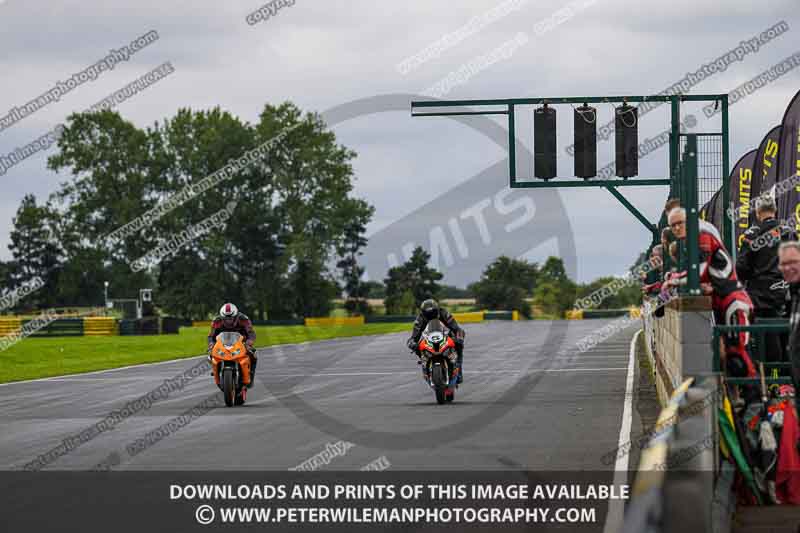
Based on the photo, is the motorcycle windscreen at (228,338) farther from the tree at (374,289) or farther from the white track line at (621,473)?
the tree at (374,289)

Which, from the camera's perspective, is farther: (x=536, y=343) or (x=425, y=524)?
(x=536, y=343)

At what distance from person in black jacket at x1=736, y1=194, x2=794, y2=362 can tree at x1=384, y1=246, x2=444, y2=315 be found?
224ft

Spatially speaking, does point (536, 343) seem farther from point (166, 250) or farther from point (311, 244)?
point (166, 250)

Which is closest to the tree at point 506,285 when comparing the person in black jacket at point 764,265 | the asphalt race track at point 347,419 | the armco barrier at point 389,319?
the armco barrier at point 389,319

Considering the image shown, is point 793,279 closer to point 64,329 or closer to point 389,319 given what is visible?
point 64,329

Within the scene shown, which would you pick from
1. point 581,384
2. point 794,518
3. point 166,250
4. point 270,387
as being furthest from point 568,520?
point 166,250

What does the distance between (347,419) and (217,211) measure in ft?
263

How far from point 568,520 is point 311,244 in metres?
78.4

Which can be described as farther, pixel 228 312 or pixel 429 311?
pixel 228 312

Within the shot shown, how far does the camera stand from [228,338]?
17.8 meters

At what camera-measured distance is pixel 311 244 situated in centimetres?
8575

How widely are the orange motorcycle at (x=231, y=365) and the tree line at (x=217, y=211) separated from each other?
6865cm

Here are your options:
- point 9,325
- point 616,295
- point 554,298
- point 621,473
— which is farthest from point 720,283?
point 616,295

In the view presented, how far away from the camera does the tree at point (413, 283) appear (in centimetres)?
8288
